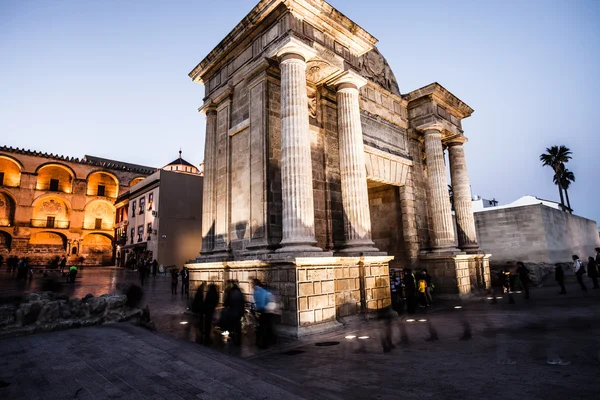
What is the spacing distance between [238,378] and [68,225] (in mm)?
49282

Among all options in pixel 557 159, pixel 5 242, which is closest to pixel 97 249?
pixel 5 242

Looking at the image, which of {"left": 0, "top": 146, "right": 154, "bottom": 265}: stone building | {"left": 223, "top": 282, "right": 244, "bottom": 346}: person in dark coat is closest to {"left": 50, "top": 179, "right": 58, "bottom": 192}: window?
{"left": 0, "top": 146, "right": 154, "bottom": 265}: stone building

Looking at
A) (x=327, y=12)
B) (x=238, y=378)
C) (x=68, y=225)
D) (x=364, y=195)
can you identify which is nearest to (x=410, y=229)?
(x=364, y=195)

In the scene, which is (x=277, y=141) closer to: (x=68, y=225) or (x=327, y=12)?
(x=327, y=12)

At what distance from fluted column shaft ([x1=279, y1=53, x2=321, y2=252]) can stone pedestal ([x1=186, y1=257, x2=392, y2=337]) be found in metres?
0.63

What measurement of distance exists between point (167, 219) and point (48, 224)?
23150mm

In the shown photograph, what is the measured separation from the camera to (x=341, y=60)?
1090 cm

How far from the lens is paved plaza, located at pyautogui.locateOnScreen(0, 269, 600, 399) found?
13.5 ft

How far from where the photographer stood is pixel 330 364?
17.7ft

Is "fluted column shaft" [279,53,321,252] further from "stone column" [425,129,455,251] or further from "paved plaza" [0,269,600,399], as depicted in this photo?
"stone column" [425,129,455,251]

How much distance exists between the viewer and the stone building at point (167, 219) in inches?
1219

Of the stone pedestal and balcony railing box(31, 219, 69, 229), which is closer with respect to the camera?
the stone pedestal

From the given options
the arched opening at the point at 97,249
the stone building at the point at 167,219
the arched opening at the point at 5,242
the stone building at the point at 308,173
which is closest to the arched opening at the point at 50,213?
the arched opening at the point at 5,242

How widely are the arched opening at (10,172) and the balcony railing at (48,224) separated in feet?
16.5
